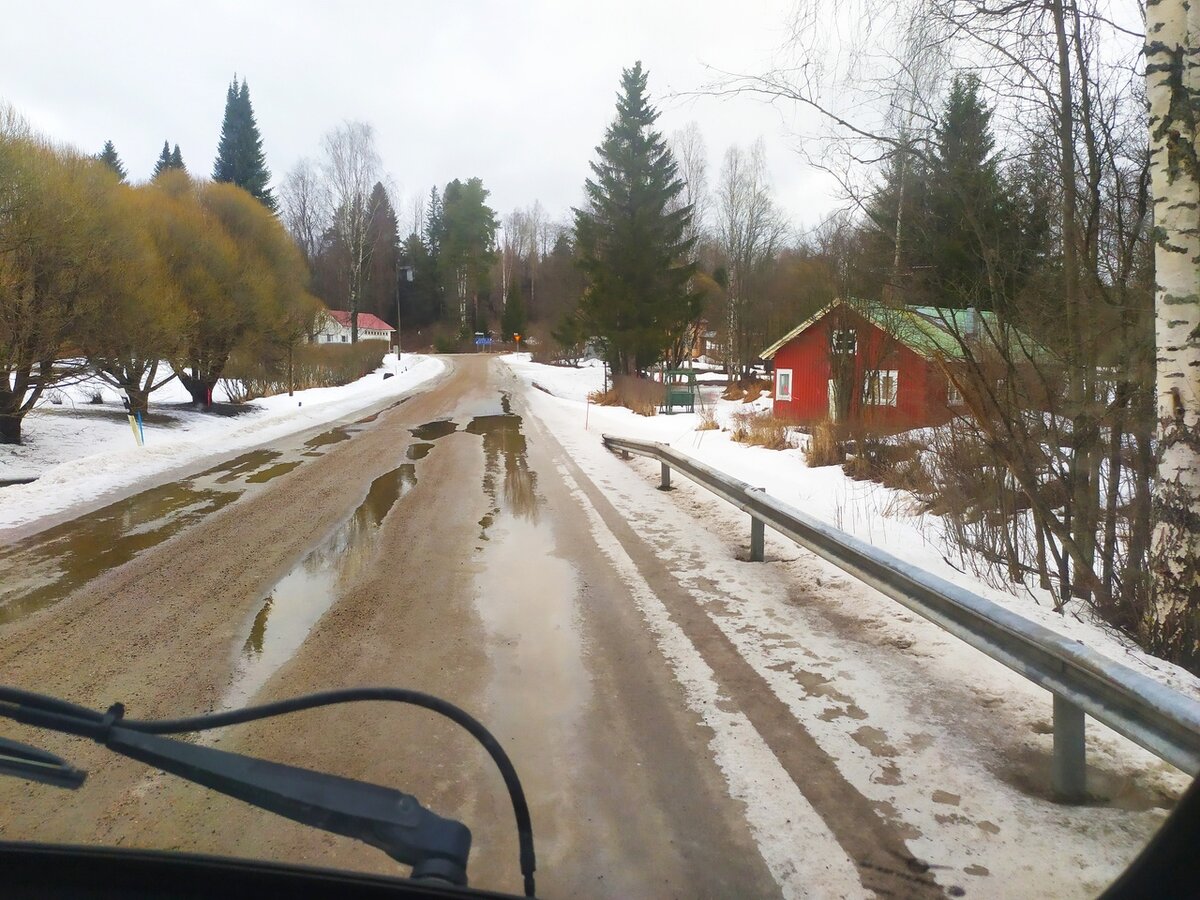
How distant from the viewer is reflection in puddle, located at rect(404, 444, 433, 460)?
579 inches

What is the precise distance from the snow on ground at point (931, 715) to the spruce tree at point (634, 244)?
2840cm

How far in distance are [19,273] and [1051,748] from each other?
17807 millimetres

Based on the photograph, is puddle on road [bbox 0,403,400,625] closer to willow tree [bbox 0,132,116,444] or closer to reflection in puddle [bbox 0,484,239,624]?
reflection in puddle [bbox 0,484,239,624]

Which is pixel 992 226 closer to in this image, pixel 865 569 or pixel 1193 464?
pixel 1193 464

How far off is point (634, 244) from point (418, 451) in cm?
2331

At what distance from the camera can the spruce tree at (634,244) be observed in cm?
3634

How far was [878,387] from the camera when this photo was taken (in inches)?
663

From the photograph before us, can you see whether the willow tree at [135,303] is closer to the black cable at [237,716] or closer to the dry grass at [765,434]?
the dry grass at [765,434]

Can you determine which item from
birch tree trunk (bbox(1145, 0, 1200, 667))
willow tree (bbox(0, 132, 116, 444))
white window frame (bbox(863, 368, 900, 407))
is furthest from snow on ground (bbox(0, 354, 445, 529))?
white window frame (bbox(863, 368, 900, 407))

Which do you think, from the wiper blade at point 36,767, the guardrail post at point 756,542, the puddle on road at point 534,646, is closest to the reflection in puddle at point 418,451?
the puddle on road at point 534,646

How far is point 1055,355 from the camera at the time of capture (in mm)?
6465

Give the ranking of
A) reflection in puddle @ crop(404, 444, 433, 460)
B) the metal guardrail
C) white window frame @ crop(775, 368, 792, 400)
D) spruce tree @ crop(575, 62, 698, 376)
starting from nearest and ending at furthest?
the metal guardrail → reflection in puddle @ crop(404, 444, 433, 460) → white window frame @ crop(775, 368, 792, 400) → spruce tree @ crop(575, 62, 698, 376)

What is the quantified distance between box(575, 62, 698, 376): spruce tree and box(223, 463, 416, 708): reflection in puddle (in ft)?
90.5

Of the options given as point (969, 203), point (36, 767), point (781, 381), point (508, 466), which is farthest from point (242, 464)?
point (781, 381)
